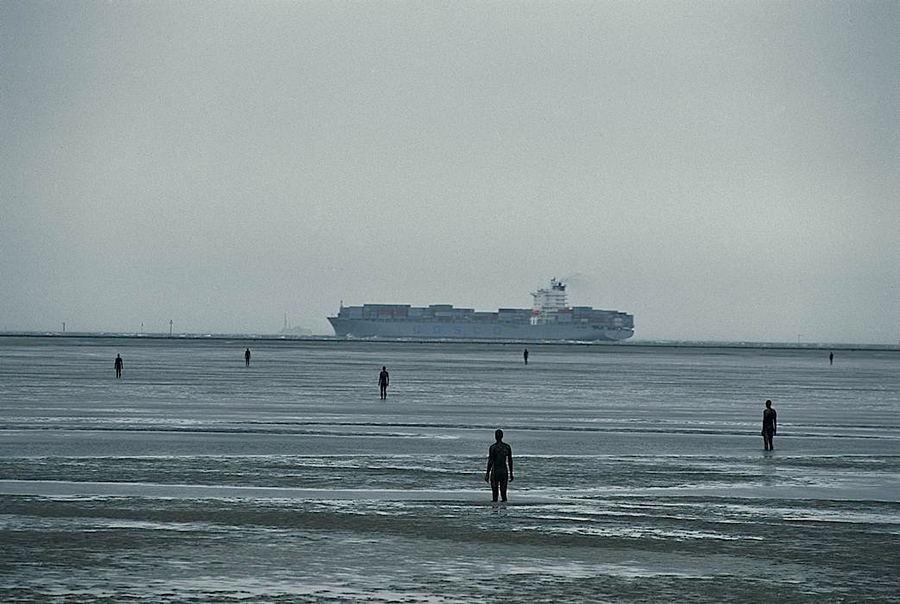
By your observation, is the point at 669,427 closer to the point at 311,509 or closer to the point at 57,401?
the point at 311,509

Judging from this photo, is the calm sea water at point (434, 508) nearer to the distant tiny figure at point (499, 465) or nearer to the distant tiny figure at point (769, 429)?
the distant tiny figure at point (499, 465)

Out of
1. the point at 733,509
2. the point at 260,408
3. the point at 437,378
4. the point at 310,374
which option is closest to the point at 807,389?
the point at 437,378

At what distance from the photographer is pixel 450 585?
46.8 feet

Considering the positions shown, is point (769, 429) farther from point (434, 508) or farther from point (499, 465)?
point (434, 508)

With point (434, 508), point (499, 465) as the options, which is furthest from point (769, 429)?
point (434, 508)

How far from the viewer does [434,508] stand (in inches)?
798

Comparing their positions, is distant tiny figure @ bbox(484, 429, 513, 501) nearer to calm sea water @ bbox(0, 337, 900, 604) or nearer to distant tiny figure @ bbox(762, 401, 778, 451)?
calm sea water @ bbox(0, 337, 900, 604)

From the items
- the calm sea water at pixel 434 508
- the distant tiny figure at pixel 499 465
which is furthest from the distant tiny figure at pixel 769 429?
the distant tiny figure at pixel 499 465

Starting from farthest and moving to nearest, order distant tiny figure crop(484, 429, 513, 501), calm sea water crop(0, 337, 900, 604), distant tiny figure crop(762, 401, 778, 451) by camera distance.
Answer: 1. distant tiny figure crop(762, 401, 778, 451)
2. distant tiny figure crop(484, 429, 513, 501)
3. calm sea water crop(0, 337, 900, 604)

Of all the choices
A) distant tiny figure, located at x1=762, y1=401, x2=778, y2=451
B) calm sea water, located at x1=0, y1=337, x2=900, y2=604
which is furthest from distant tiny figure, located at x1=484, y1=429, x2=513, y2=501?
distant tiny figure, located at x1=762, y1=401, x2=778, y2=451

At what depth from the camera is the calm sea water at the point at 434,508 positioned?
47.1 ft

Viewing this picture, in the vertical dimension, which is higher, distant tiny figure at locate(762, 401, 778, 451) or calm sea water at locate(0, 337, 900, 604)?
distant tiny figure at locate(762, 401, 778, 451)

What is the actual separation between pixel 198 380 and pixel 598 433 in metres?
36.8

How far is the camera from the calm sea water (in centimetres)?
1436
